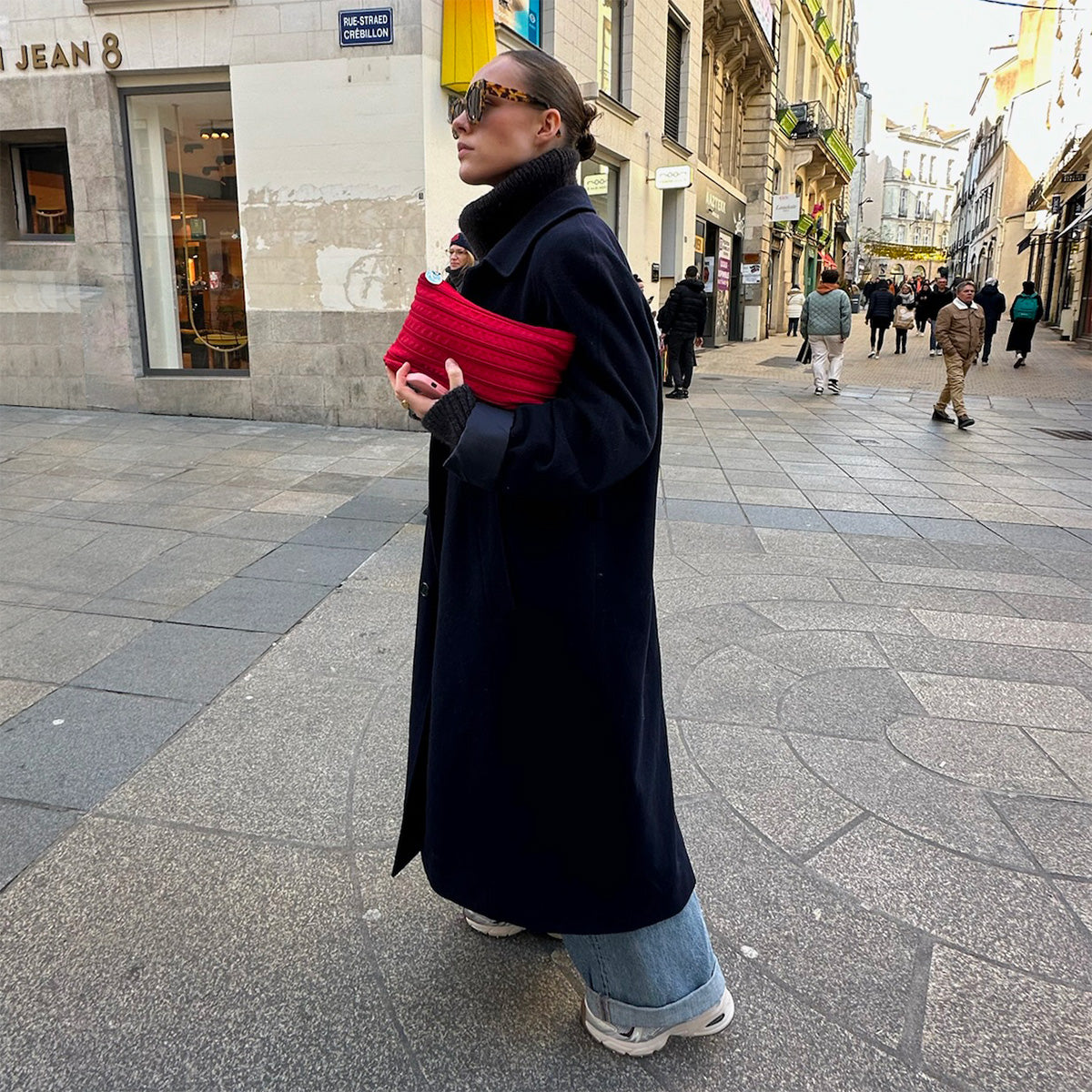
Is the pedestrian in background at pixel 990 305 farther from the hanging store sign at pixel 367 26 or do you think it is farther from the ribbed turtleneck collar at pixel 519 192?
the ribbed turtleneck collar at pixel 519 192

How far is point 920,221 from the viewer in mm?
105250

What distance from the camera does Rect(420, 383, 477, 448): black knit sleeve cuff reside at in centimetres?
152

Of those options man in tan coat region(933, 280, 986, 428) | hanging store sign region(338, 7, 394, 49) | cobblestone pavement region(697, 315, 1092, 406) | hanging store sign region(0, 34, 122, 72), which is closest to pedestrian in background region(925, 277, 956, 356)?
cobblestone pavement region(697, 315, 1092, 406)

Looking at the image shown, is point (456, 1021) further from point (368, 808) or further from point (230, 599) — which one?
point (230, 599)

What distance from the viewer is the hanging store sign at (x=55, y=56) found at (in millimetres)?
9468

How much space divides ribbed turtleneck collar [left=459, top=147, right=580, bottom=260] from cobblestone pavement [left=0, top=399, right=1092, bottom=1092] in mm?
1118

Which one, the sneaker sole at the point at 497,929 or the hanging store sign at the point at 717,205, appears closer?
the sneaker sole at the point at 497,929

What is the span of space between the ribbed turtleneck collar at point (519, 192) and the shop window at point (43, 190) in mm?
10264

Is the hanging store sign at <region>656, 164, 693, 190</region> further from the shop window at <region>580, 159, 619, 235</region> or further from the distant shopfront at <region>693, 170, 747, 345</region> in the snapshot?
the distant shopfront at <region>693, 170, 747, 345</region>

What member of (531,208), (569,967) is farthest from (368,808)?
(531,208)

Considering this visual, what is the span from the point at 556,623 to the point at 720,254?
2260 centimetres

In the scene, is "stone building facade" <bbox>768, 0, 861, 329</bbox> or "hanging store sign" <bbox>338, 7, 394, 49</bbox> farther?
"stone building facade" <bbox>768, 0, 861, 329</bbox>

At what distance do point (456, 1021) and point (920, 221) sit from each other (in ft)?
387

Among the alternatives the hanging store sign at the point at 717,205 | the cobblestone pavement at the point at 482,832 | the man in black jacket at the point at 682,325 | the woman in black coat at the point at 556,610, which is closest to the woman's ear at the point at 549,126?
the woman in black coat at the point at 556,610
